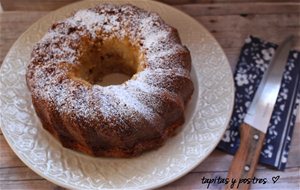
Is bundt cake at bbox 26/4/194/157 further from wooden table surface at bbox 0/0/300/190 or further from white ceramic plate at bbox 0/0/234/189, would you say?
wooden table surface at bbox 0/0/300/190

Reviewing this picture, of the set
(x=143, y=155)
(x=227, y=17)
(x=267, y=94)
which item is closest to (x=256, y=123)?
(x=267, y=94)

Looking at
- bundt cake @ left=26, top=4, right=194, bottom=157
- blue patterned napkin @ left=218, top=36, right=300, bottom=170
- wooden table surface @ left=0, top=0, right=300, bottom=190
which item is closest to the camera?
bundt cake @ left=26, top=4, right=194, bottom=157

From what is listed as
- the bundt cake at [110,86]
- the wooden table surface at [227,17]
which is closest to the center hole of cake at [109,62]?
the bundt cake at [110,86]

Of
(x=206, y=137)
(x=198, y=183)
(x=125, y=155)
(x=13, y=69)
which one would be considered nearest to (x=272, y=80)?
(x=206, y=137)

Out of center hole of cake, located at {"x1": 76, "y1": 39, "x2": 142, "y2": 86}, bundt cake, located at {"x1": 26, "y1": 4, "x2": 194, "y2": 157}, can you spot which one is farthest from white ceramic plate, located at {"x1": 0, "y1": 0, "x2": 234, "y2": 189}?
center hole of cake, located at {"x1": 76, "y1": 39, "x2": 142, "y2": 86}

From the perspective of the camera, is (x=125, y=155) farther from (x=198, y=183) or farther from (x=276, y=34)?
(x=276, y=34)
